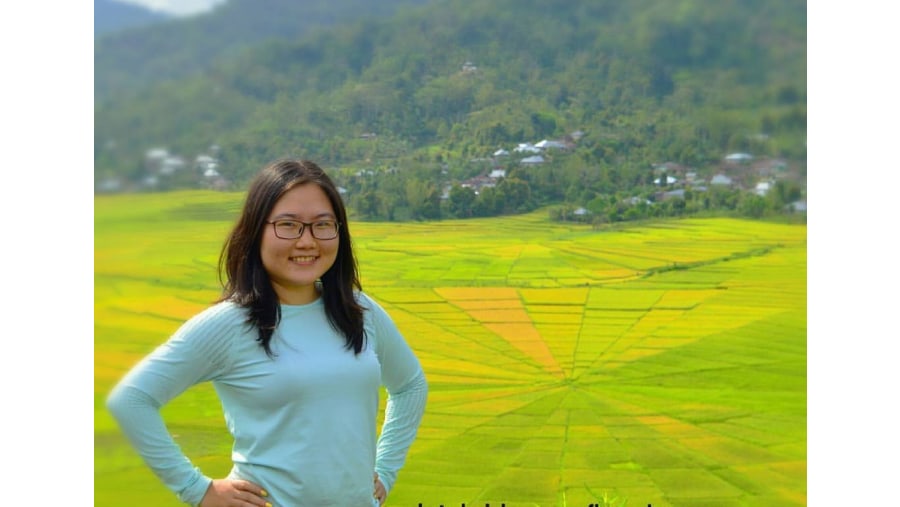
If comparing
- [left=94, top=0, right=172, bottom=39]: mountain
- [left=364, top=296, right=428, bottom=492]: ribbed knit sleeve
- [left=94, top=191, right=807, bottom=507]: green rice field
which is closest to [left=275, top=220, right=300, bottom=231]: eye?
[left=364, top=296, right=428, bottom=492]: ribbed knit sleeve

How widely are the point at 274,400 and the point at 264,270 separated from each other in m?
0.19

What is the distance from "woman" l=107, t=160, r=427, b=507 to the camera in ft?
4.73

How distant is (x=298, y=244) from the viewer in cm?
147

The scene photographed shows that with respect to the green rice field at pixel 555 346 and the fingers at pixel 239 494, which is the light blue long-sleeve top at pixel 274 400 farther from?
the green rice field at pixel 555 346

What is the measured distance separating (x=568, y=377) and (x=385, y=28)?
1.45 metres

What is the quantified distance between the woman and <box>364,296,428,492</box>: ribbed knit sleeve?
0.15m

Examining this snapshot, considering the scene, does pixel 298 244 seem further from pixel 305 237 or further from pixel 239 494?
pixel 239 494

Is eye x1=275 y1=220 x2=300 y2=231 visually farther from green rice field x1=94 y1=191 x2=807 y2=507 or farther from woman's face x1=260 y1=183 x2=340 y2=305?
green rice field x1=94 y1=191 x2=807 y2=507

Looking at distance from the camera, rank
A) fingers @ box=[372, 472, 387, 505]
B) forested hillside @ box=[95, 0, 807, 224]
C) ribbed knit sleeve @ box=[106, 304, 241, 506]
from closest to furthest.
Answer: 1. ribbed knit sleeve @ box=[106, 304, 241, 506]
2. fingers @ box=[372, 472, 387, 505]
3. forested hillside @ box=[95, 0, 807, 224]

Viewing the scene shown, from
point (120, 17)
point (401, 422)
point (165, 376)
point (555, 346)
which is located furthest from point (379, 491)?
point (120, 17)

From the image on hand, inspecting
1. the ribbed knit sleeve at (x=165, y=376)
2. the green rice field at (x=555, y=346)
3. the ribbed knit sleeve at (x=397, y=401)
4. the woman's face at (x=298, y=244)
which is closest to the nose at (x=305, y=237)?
the woman's face at (x=298, y=244)

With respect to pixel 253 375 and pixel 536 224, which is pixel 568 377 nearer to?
pixel 536 224

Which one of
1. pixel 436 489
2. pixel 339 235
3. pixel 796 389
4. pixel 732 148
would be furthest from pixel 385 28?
pixel 339 235

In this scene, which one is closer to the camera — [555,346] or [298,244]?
[298,244]
